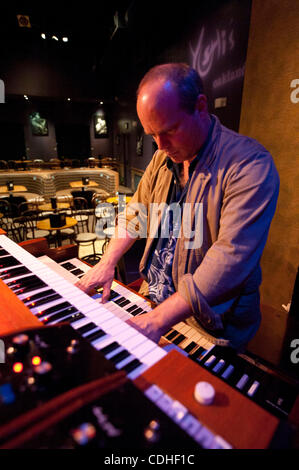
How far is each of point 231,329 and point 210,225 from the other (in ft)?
2.01

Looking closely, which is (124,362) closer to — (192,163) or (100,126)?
(192,163)

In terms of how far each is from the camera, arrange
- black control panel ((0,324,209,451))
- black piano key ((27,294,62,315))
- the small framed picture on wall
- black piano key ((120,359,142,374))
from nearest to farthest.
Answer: black control panel ((0,324,209,451))
black piano key ((120,359,142,374))
black piano key ((27,294,62,315))
the small framed picture on wall

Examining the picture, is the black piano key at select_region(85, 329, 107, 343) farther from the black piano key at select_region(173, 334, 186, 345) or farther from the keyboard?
the black piano key at select_region(173, 334, 186, 345)

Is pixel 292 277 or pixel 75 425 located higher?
pixel 75 425

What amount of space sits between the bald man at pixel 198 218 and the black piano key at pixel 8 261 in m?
0.46

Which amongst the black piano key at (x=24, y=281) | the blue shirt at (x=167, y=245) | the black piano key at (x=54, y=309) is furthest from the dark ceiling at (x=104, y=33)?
the black piano key at (x=54, y=309)

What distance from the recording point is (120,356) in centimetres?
85

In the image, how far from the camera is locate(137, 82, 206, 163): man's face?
114 centimetres

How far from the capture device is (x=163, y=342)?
1.47m

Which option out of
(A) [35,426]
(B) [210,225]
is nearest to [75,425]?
(A) [35,426]

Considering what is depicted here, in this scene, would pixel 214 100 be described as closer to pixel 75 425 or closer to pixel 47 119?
pixel 75 425

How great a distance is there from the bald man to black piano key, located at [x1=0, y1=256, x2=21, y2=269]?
0.46m

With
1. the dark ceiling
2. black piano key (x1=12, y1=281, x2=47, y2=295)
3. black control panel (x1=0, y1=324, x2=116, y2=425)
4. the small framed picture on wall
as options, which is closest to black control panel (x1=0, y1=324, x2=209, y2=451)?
black control panel (x1=0, y1=324, x2=116, y2=425)

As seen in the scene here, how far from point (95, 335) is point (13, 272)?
838 mm
